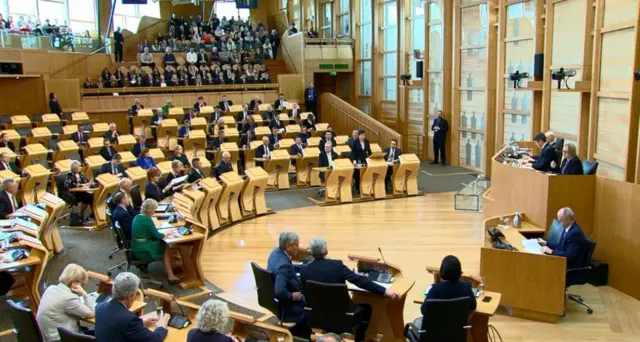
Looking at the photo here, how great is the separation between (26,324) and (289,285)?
208 cm

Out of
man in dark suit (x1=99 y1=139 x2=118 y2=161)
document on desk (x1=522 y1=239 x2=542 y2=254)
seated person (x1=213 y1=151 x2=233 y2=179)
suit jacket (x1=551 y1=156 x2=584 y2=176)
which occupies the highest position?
suit jacket (x1=551 y1=156 x2=584 y2=176)

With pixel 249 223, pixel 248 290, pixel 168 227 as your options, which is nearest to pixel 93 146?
pixel 249 223

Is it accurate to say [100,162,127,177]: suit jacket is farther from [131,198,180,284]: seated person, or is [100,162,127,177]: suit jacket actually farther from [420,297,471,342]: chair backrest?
[420,297,471,342]: chair backrest

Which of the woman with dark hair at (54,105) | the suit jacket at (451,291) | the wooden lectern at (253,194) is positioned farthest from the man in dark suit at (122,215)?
the woman with dark hair at (54,105)

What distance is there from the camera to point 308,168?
14.2 meters

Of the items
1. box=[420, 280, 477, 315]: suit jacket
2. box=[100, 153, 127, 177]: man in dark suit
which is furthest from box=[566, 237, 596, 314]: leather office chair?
box=[100, 153, 127, 177]: man in dark suit

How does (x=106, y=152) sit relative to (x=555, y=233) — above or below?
above

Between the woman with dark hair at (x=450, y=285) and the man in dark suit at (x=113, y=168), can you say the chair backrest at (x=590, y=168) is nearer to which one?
the woman with dark hair at (x=450, y=285)

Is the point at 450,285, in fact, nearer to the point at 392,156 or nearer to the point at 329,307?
the point at 329,307

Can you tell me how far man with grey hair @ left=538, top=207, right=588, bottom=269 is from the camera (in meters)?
6.57

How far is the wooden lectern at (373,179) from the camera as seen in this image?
12734 mm

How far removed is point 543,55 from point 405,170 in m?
3.57

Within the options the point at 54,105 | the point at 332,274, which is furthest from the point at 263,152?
the point at 332,274

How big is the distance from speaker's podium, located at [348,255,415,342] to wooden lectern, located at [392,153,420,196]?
24.1 feet
